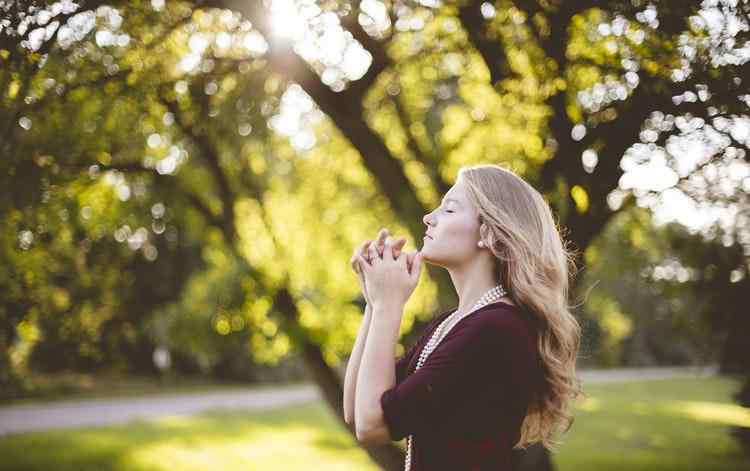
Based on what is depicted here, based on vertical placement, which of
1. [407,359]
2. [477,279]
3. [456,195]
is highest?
[456,195]

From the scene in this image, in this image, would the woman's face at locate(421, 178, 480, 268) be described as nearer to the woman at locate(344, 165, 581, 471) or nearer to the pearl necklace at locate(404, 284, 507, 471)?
the woman at locate(344, 165, 581, 471)

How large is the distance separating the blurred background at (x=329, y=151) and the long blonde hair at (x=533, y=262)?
42.8 inches

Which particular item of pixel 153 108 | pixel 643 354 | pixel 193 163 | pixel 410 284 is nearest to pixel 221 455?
pixel 193 163

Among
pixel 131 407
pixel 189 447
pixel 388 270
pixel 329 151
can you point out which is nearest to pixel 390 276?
pixel 388 270

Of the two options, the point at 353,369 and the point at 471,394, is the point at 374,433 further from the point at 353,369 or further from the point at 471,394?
the point at 353,369

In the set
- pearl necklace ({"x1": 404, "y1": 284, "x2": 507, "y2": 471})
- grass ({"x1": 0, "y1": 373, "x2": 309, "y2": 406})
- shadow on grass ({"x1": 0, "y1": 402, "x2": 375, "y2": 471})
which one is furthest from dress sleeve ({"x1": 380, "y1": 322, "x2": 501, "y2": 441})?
grass ({"x1": 0, "y1": 373, "x2": 309, "y2": 406})

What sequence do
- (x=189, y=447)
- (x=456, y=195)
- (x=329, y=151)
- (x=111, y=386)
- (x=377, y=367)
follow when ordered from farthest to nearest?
1. (x=111, y=386)
2. (x=189, y=447)
3. (x=329, y=151)
4. (x=456, y=195)
5. (x=377, y=367)

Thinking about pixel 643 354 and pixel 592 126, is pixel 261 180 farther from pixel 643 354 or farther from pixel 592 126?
pixel 643 354

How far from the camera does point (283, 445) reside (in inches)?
563

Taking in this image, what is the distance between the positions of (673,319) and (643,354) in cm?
4647

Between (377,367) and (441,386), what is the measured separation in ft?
0.70

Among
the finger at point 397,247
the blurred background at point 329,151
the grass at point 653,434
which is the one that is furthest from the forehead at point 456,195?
the grass at point 653,434

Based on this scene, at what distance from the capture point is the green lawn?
12.0 m

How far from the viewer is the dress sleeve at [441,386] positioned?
194 cm
